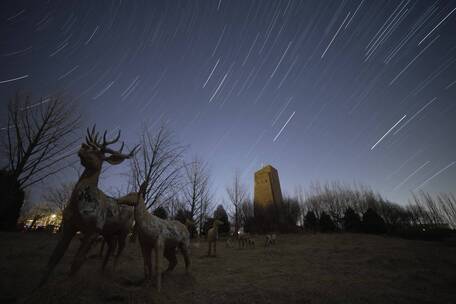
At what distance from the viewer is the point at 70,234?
A: 3.87m

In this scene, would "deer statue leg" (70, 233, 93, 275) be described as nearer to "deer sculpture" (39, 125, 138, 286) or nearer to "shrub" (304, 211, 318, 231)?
"deer sculpture" (39, 125, 138, 286)

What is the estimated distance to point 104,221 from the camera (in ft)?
13.6

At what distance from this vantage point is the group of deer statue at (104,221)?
12.5 feet

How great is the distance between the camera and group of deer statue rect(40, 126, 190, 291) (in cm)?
382

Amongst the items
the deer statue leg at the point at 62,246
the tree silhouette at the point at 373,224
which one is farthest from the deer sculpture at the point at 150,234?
the tree silhouette at the point at 373,224

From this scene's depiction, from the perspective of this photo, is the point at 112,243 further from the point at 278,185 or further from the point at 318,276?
the point at 278,185

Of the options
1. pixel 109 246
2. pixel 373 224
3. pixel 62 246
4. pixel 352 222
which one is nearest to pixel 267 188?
pixel 352 222

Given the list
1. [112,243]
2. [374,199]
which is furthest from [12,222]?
[374,199]

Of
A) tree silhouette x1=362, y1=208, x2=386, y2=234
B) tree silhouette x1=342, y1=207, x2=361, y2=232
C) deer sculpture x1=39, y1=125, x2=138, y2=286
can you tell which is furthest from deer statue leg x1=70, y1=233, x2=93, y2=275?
tree silhouette x1=342, y1=207, x2=361, y2=232

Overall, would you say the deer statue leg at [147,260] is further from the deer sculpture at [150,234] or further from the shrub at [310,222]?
the shrub at [310,222]

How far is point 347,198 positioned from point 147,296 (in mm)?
46698

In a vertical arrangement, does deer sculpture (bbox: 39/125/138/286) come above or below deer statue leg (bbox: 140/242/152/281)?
above

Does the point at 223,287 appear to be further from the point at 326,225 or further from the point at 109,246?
the point at 326,225

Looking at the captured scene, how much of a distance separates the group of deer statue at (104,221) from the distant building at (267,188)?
39396mm
